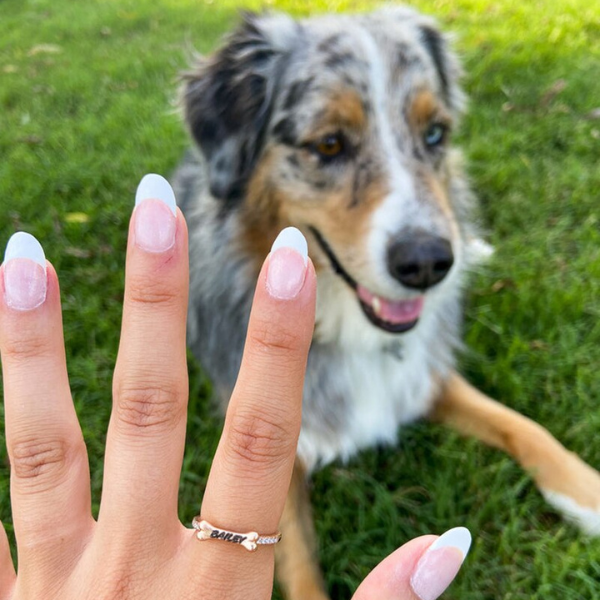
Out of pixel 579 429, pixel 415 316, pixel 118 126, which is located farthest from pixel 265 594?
pixel 118 126

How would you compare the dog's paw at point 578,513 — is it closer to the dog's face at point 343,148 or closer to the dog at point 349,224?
the dog at point 349,224

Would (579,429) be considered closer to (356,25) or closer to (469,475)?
(469,475)

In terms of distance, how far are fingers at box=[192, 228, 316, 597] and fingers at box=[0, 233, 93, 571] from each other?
314 millimetres

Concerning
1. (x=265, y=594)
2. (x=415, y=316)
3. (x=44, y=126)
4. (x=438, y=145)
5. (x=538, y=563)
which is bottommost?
(x=44, y=126)

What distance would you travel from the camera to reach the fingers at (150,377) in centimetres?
120

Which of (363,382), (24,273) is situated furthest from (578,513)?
(24,273)

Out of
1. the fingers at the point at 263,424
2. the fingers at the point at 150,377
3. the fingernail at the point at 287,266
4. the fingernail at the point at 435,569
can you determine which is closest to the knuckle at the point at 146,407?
the fingers at the point at 150,377

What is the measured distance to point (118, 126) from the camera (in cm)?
529

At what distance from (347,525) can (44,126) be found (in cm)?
499

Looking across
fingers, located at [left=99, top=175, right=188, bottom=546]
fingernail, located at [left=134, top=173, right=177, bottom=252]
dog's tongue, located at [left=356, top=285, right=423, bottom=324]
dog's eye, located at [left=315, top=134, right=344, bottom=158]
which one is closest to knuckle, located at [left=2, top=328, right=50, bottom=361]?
fingers, located at [left=99, top=175, right=188, bottom=546]

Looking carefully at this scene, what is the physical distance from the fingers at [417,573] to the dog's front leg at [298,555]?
1.00m

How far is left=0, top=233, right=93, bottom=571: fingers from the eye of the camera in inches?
47.2

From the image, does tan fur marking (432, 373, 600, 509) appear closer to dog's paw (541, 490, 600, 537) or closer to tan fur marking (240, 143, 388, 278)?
dog's paw (541, 490, 600, 537)

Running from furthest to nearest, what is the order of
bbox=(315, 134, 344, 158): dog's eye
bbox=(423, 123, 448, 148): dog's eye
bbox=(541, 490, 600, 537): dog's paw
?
bbox=(423, 123, 448, 148): dog's eye < bbox=(315, 134, 344, 158): dog's eye < bbox=(541, 490, 600, 537): dog's paw
